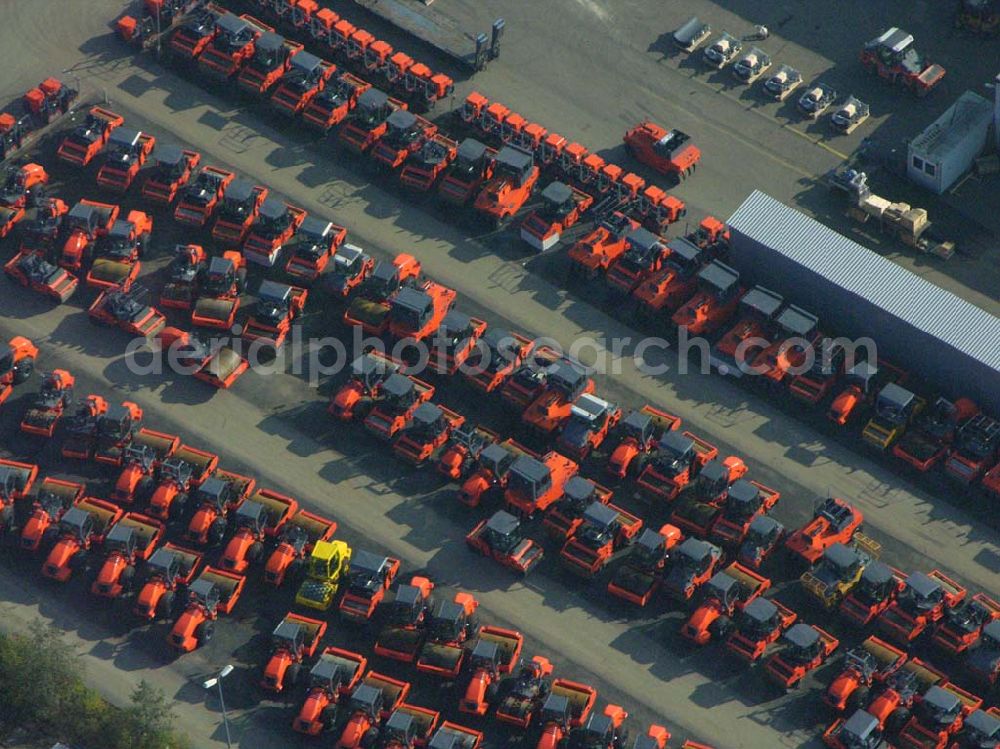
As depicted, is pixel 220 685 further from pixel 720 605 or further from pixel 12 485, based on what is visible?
pixel 720 605

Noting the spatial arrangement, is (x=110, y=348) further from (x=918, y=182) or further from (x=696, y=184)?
(x=918, y=182)

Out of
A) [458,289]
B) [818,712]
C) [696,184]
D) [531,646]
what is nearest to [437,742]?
[531,646]

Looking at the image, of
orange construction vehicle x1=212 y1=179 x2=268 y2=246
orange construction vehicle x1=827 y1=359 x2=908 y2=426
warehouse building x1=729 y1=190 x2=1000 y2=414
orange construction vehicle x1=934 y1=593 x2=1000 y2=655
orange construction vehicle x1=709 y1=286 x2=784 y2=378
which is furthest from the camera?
orange construction vehicle x1=212 y1=179 x2=268 y2=246

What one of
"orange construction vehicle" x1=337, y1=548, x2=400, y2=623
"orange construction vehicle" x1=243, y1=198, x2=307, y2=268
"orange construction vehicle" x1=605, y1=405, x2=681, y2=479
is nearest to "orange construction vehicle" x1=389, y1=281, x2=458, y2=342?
"orange construction vehicle" x1=243, y1=198, x2=307, y2=268

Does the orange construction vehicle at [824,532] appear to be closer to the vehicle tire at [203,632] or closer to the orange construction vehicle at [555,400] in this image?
the orange construction vehicle at [555,400]

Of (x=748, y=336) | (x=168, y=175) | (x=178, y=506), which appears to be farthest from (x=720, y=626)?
(x=168, y=175)

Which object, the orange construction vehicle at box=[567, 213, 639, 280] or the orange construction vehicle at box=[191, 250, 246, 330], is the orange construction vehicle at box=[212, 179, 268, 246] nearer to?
the orange construction vehicle at box=[191, 250, 246, 330]

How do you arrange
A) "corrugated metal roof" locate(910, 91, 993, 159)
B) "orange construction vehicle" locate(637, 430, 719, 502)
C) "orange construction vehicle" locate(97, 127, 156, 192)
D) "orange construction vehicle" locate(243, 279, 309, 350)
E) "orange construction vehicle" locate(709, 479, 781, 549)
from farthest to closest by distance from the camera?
"corrugated metal roof" locate(910, 91, 993, 159), "orange construction vehicle" locate(97, 127, 156, 192), "orange construction vehicle" locate(243, 279, 309, 350), "orange construction vehicle" locate(637, 430, 719, 502), "orange construction vehicle" locate(709, 479, 781, 549)
